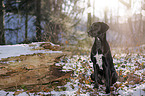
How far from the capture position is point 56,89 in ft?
14.4

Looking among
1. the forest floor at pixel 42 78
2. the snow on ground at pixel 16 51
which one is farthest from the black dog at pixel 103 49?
the snow on ground at pixel 16 51

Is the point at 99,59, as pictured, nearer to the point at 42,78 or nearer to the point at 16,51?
the point at 42,78

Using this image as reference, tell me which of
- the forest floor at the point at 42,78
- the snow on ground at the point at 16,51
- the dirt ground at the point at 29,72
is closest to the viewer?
the forest floor at the point at 42,78

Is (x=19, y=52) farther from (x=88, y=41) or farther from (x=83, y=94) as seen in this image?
(x=88, y=41)

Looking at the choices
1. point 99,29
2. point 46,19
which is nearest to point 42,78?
point 99,29

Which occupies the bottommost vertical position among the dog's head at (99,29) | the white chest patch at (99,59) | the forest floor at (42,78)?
the forest floor at (42,78)

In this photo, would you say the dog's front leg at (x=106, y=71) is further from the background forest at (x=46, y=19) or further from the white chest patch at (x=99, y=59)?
the background forest at (x=46, y=19)

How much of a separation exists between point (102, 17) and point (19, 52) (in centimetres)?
1527

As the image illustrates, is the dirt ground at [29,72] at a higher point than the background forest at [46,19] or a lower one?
lower

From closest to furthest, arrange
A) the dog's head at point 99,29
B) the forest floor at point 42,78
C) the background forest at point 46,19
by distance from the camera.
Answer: the dog's head at point 99,29
the forest floor at point 42,78
the background forest at point 46,19

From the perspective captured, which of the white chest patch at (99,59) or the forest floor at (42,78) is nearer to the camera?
the white chest patch at (99,59)

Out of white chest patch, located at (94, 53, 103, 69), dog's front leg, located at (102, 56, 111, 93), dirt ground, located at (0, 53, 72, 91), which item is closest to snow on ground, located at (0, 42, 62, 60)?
dirt ground, located at (0, 53, 72, 91)

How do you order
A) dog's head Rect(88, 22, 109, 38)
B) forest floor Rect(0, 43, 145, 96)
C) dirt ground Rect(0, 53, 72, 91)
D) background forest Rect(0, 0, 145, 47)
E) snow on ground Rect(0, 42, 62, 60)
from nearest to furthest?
dog's head Rect(88, 22, 109, 38)
forest floor Rect(0, 43, 145, 96)
dirt ground Rect(0, 53, 72, 91)
snow on ground Rect(0, 42, 62, 60)
background forest Rect(0, 0, 145, 47)

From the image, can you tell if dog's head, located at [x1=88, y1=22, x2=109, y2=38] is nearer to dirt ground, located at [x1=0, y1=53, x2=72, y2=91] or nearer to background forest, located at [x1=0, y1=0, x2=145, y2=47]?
dirt ground, located at [x1=0, y1=53, x2=72, y2=91]
